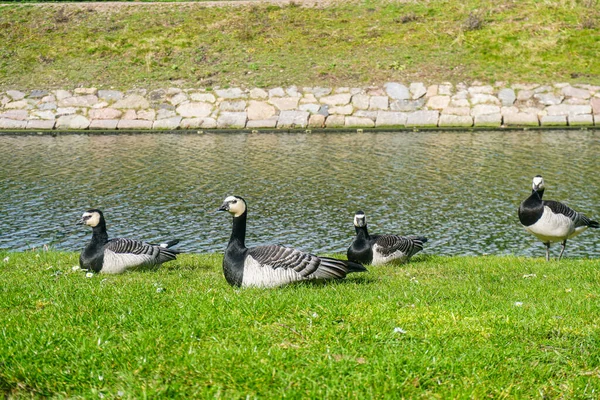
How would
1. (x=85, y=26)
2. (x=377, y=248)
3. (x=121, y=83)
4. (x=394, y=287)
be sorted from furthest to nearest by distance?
1. (x=85, y=26)
2. (x=121, y=83)
3. (x=377, y=248)
4. (x=394, y=287)

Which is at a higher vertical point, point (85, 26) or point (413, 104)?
point (85, 26)

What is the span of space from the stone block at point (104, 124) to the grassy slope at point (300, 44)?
2636 mm

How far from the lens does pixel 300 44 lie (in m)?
38.0

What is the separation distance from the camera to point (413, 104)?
32531 mm

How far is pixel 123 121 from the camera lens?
1294 inches

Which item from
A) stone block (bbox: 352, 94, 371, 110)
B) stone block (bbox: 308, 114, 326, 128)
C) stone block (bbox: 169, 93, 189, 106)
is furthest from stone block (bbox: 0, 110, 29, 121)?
stone block (bbox: 352, 94, 371, 110)

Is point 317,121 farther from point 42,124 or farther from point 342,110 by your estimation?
point 42,124

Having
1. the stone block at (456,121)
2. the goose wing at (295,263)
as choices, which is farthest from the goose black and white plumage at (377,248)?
the stone block at (456,121)

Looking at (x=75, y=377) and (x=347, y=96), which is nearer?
(x=75, y=377)

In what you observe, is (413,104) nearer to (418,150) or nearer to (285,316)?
(418,150)

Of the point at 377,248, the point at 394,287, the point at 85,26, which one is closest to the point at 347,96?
the point at 85,26

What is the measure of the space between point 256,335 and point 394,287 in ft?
12.0

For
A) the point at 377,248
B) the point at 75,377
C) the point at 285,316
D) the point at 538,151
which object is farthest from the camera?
the point at 538,151

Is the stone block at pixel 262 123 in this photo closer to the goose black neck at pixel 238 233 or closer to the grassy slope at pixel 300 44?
the grassy slope at pixel 300 44
